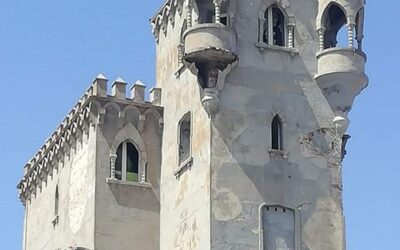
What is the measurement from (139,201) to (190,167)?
12.9 feet

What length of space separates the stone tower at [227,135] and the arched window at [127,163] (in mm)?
49

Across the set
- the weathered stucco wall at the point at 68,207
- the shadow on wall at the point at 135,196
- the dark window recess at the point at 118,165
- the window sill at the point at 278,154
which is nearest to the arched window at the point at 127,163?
the dark window recess at the point at 118,165

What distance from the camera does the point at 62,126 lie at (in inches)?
2025

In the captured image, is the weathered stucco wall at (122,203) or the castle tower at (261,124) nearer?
the castle tower at (261,124)

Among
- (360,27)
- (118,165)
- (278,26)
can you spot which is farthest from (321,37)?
→ (118,165)

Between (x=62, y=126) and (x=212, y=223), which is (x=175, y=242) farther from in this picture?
(x=62, y=126)

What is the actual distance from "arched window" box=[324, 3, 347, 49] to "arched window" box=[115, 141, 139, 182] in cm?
878

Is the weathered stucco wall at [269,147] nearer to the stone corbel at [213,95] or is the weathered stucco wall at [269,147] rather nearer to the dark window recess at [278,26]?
the stone corbel at [213,95]

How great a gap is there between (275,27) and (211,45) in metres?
3.62

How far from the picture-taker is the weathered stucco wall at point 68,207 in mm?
47094

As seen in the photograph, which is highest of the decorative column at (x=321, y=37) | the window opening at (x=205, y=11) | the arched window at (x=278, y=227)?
the window opening at (x=205, y=11)

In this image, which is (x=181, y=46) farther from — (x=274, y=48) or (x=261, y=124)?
(x=261, y=124)

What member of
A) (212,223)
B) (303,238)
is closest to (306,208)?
(303,238)

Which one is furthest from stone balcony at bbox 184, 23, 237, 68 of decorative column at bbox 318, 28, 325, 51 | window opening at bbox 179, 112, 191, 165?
decorative column at bbox 318, 28, 325, 51
